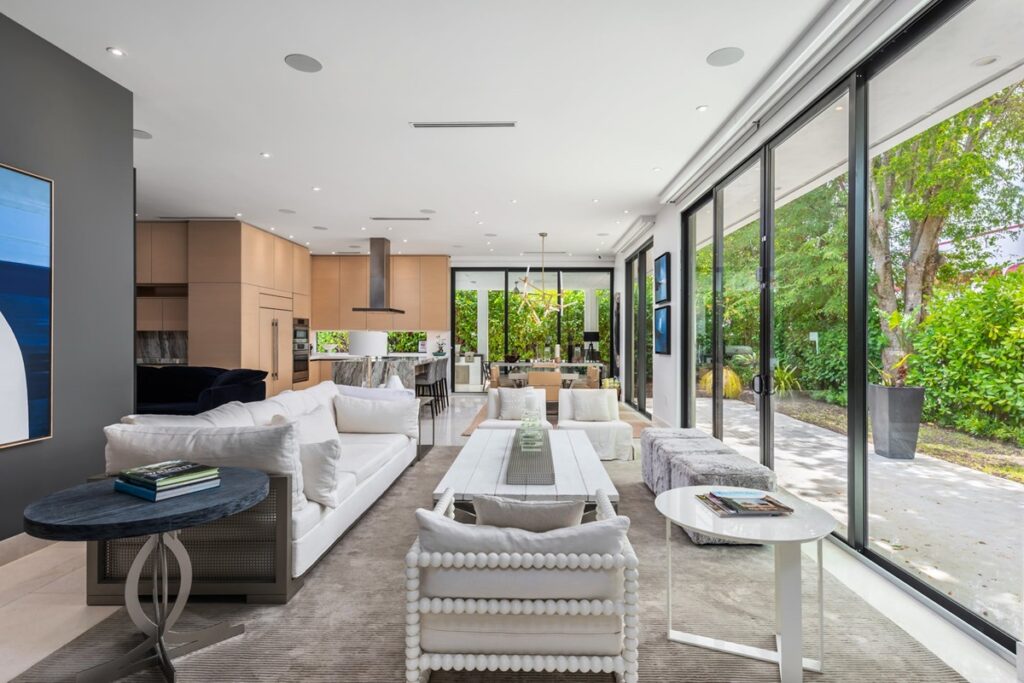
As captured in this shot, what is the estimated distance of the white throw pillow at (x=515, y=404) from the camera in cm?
532

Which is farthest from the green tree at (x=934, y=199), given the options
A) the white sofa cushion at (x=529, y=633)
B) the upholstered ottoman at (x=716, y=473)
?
the white sofa cushion at (x=529, y=633)

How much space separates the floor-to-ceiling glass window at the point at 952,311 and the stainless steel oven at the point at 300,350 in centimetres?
863

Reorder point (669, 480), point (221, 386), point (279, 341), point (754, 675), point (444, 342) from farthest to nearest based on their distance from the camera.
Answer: point (444, 342) → point (279, 341) → point (221, 386) → point (669, 480) → point (754, 675)

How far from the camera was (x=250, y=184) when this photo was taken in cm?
584

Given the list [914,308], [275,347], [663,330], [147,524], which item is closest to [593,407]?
[663,330]

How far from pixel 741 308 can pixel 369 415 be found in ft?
10.9

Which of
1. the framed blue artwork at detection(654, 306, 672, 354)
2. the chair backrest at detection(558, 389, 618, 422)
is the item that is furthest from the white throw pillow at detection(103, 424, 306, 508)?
the framed blue artwork at detection(654, 306, 672, 354)

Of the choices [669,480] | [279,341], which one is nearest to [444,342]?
[279,341]

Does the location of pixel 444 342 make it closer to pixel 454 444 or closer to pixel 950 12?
pixel 454 444

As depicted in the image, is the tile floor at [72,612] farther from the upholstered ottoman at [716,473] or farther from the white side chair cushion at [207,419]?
the white side chair cushion at [207,419]

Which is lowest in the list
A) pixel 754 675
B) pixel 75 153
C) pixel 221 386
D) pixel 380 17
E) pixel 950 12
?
pixel 754 675

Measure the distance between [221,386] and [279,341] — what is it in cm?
340

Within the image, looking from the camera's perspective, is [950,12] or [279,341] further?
[279,341]

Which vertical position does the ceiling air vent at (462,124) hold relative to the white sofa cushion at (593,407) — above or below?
above
